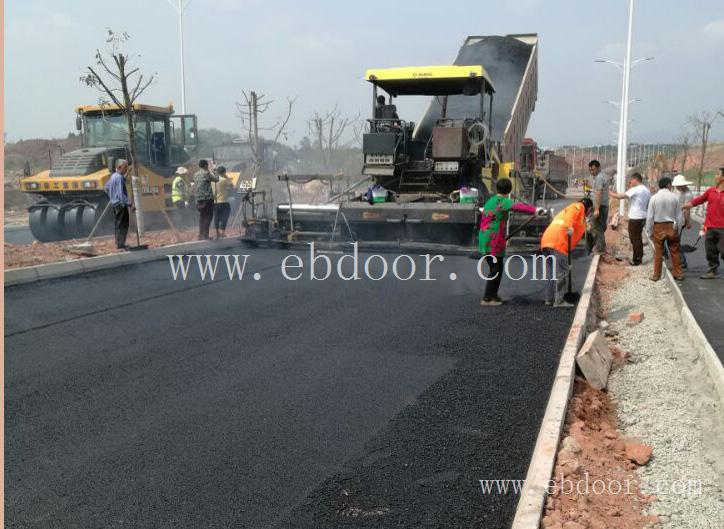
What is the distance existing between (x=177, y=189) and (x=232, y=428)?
1076 cm

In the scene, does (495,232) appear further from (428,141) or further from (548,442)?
(428,141)

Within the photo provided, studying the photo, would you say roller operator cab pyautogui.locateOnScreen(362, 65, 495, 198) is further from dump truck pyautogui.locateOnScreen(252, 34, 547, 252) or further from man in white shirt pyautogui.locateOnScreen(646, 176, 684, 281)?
man in white shirt pyautogui.locateOnScreen(646, 176, 684, 281)

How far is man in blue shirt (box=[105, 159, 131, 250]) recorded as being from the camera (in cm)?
1045

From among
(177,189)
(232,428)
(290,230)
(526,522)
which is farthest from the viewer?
(177,189)

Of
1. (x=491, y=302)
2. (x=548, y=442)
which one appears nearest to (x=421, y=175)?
(x=491, y=302)

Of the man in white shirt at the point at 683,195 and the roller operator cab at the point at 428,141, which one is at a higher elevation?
the roller operator cab at the point at 428,141

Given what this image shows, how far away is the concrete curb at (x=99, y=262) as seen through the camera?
840cm

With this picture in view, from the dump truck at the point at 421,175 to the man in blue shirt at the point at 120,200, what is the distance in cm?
231

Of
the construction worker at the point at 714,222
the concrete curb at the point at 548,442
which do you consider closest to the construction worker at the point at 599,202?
the construction worker at the point at 714,222

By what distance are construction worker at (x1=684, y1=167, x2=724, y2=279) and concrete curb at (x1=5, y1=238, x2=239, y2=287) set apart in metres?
7.91

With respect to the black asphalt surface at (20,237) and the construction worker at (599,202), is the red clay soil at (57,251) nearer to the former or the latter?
the black asphalt surface at (20,237)

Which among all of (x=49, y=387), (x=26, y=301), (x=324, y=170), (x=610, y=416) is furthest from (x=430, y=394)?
(x=324, y=170)

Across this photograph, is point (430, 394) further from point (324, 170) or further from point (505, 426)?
point (324, 170)

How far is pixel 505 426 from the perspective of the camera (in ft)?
13.0
